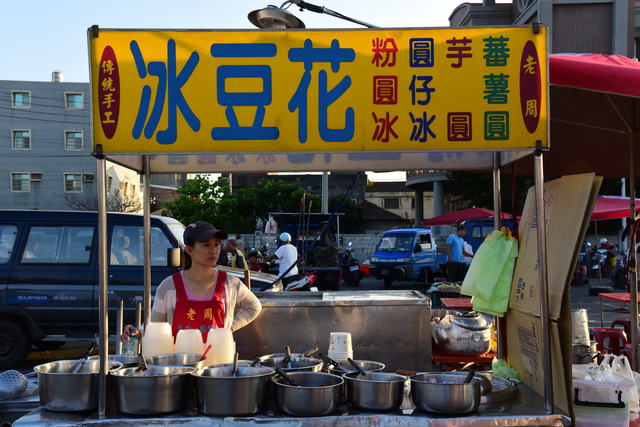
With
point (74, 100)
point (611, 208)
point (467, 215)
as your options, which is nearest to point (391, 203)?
point (74, 100)

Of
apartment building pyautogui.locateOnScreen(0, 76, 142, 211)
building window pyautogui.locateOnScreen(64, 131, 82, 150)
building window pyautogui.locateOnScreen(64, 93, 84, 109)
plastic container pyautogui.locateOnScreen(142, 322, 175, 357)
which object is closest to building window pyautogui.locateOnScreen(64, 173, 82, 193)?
apartment building pyautogui.locateOnScreen(0, 76, 142, 211)

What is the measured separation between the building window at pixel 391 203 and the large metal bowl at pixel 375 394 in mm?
57991

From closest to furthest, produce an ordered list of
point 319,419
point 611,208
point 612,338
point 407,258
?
point 319,419
point 612,338
point 611,208
point 407,258

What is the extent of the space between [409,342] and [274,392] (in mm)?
1787

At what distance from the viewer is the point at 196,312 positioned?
3.46 meters

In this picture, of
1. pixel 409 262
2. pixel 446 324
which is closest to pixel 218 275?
pixel 446 324

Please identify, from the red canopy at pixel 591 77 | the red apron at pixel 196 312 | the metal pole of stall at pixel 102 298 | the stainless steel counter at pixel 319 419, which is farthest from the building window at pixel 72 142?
the red canopy at pixel 591 77

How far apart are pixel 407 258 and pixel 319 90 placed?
16735 millimetres

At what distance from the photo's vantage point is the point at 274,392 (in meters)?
2.64

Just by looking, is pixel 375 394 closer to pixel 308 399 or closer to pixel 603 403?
pixel 308 399

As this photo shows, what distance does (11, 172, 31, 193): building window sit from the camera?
3906 centimetres

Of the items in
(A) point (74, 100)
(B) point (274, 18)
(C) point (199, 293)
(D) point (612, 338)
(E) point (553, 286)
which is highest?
(A) point (74, 100)

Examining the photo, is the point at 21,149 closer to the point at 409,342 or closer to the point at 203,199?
the point at 203,199

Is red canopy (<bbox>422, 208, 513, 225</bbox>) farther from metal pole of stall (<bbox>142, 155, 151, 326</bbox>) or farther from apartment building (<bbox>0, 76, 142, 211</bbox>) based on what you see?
apartment building (<bbox>0, 76, 142, 211</bbox>)
